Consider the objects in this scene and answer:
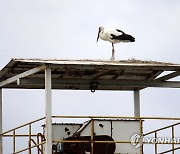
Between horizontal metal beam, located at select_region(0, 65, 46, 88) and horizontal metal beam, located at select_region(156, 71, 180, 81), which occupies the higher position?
horizontal metal beam, located at select_region(156, 71, 180, 81)

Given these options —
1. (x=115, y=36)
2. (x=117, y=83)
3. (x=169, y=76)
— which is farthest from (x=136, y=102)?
(x=115, y=36)

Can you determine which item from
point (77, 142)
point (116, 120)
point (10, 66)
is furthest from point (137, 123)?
point (10, 66)

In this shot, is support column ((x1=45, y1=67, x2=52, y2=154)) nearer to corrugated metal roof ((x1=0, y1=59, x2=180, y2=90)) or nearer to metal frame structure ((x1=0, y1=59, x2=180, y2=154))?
metal frame structure ((x1=0, y1=59, x2=180, y2=154))

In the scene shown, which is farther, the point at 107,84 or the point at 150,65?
the point at 107,84

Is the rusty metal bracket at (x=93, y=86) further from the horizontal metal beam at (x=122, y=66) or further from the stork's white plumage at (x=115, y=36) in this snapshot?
the horizontal metal beam at (x=122, y=66)

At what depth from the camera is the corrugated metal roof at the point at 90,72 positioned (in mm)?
24281

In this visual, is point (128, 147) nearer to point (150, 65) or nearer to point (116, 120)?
point (116, 120)

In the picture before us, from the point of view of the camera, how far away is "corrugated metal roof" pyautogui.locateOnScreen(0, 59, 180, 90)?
2428 centimetres

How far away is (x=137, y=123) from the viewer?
25.6 meters

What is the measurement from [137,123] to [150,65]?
79.7 inches

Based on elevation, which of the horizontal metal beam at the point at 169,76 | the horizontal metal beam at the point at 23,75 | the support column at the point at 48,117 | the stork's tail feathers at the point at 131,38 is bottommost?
the support column at the point at 48,117

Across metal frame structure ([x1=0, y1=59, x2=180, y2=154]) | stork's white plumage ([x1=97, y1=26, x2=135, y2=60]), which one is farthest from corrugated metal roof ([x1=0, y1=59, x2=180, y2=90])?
stork's white plumage ([x1=97, y1=26, x2=135, y2=60])

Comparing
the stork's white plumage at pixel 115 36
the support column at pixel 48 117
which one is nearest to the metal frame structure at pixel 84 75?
the support column at pixel 48 117

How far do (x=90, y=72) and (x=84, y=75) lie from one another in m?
0.45
